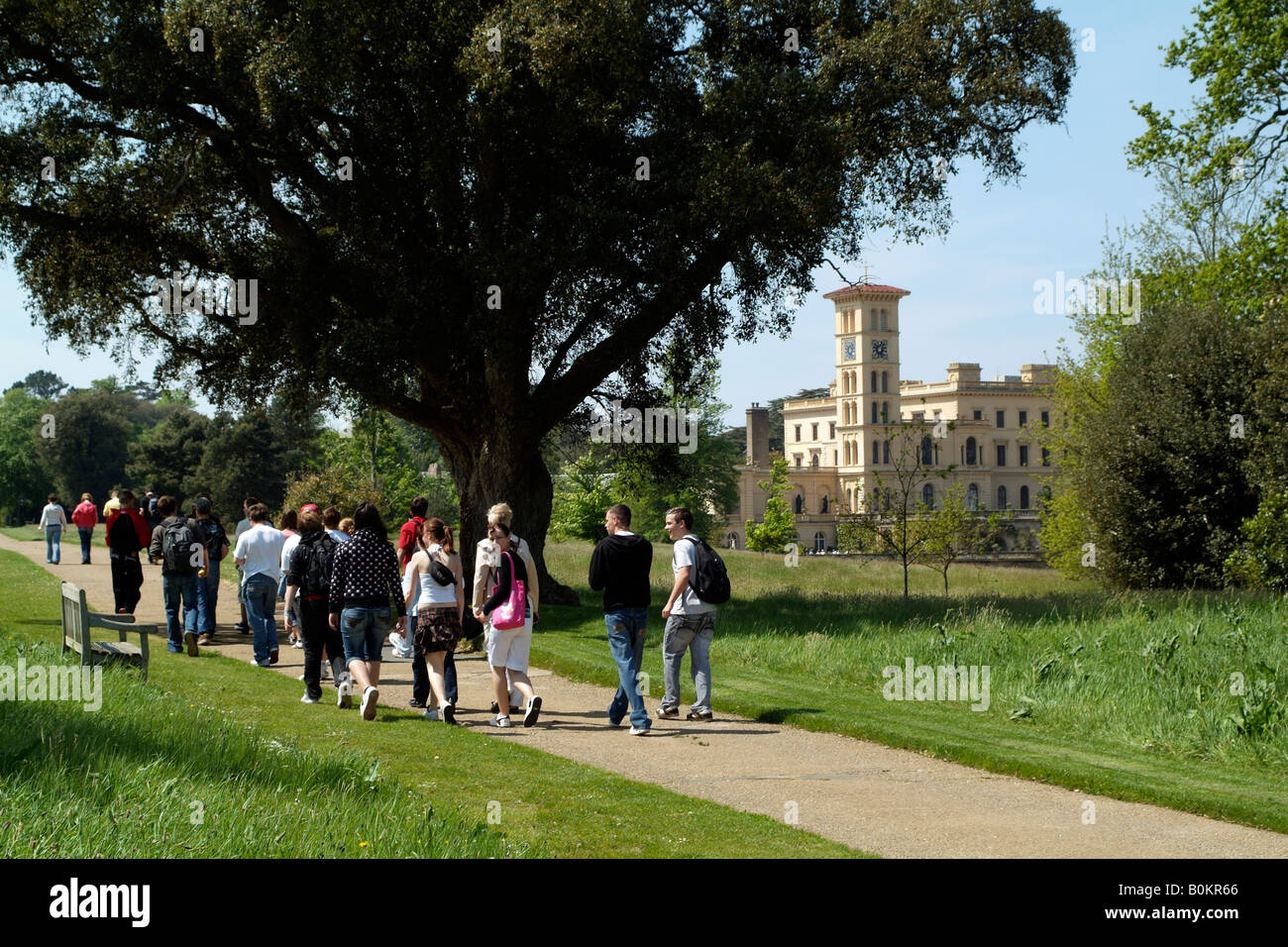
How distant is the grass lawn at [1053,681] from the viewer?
29.6 ft

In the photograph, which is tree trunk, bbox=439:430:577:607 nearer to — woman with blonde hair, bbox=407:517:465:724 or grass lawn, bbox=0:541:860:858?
woman with blonde hair, bbox=407:517:465:724

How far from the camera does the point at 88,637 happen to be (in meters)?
11.2

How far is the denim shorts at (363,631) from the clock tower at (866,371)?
11715 centimetres

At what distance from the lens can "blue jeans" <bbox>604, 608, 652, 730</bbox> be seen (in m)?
10.8

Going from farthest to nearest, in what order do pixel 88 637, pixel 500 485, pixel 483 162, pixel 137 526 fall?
pixel 500 485 → pixel 483 162 → pixel 137 526 → pixel 88 637

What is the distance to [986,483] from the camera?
130 metres

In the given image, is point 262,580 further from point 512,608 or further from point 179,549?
point 512,608

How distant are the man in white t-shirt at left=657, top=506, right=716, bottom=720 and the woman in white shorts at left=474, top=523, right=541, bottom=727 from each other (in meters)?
1.32

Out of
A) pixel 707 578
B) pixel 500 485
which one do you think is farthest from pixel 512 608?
pixel 500 485

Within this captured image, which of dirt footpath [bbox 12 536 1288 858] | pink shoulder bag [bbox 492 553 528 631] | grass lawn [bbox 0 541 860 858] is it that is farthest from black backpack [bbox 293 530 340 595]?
pink shoulder bag [bbox 492 553 528 631]

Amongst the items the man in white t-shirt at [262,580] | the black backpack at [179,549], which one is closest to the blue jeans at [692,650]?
the man in white t-shirt at [262,580]

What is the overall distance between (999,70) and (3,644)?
16160mm

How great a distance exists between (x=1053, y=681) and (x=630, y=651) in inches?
173
